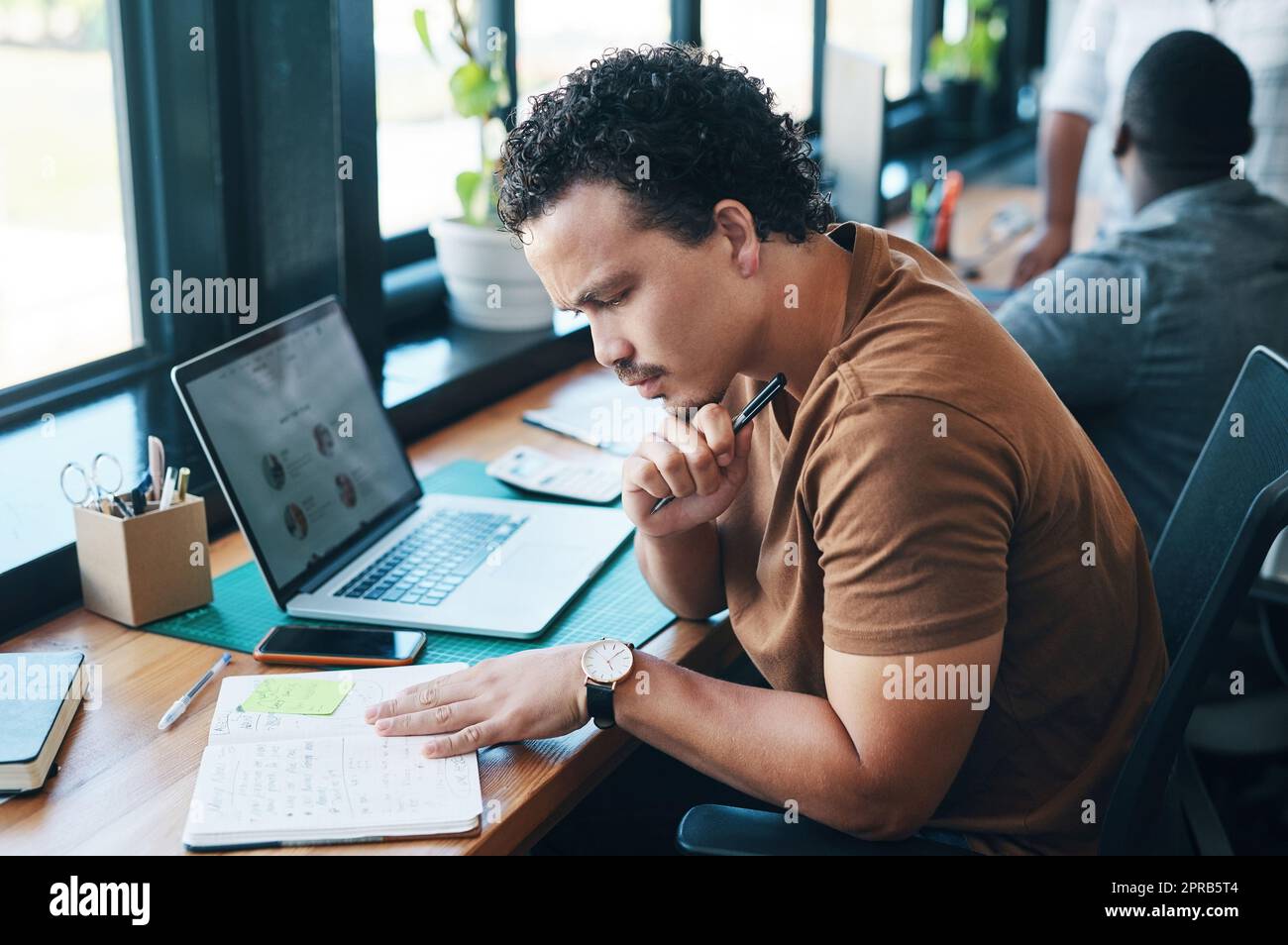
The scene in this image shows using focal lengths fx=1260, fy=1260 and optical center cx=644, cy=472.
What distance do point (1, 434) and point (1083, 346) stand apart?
5.00ft

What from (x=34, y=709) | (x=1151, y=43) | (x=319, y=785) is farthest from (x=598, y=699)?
(x=1151, y=43)

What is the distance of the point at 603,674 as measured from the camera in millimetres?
1160

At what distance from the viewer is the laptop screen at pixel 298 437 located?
1.38 metres

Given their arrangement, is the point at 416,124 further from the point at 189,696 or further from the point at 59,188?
the point at 189,696

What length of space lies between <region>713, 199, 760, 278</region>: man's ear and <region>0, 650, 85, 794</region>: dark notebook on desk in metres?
0.74

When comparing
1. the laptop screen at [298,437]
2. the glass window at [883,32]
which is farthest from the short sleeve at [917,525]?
the glass window at [883,32]

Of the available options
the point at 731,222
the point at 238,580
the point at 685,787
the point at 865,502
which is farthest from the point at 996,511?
the point at 238,580

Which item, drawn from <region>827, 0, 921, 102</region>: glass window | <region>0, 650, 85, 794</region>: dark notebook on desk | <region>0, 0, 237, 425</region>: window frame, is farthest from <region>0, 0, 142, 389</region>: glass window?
<region>827, 0, 921, 102</region>: glass window

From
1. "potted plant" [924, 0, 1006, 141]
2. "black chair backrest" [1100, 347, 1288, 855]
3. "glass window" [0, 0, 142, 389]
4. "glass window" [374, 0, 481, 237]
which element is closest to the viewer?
"black chair backrest" [1100, 347, 1288, 855]

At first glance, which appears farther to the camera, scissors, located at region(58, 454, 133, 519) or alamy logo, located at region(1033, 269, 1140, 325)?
alamy logo, located at region(1033, 269, 1140, 325)

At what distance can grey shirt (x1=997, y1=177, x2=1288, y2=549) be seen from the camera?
1862mm

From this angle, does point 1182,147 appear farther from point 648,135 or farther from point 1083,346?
point 648,135

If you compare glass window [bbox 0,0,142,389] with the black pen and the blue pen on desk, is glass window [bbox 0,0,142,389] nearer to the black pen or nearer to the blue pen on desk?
the blue pen on desk

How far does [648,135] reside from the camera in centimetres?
111
